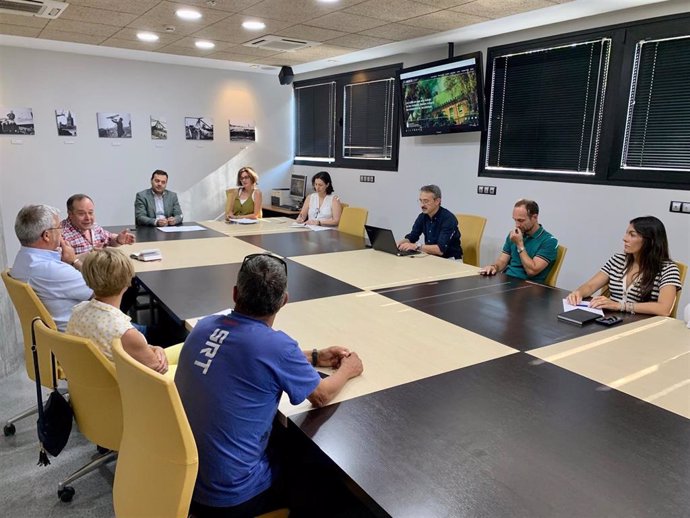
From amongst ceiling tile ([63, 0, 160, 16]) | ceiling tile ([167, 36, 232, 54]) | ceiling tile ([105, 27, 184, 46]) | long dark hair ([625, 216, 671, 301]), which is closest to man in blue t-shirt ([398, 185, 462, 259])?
long dark hair ([625, 216, 671, 301])

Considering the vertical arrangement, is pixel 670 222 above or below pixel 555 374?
above

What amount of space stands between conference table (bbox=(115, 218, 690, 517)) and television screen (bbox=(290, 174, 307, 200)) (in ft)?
13.5

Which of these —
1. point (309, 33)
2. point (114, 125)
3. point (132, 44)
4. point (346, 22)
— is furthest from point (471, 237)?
point (114, 125)

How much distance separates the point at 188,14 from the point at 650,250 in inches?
149

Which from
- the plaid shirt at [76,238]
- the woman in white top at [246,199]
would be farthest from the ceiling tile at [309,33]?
the plaid shirt at [76,238]

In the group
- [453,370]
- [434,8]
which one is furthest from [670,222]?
[453,370]

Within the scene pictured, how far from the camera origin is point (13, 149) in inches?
222

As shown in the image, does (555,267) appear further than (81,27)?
No

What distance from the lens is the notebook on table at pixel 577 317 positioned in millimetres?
2170

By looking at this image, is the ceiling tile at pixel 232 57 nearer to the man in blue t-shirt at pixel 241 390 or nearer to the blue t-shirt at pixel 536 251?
the blue t-shirt at pixel 536 251

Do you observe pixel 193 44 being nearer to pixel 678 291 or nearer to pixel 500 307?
pixel 500 307

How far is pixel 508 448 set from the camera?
1.26 meters

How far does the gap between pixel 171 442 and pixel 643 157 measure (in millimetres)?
3889

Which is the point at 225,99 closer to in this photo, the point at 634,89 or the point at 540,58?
the point at 540,58
